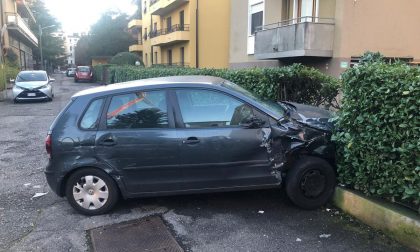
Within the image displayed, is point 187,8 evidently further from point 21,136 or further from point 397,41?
point 21,136

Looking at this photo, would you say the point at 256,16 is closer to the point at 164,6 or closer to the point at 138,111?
the point at 164,6

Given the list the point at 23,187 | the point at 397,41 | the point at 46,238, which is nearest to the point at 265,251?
the point at 46,238

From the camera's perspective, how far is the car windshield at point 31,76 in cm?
1869

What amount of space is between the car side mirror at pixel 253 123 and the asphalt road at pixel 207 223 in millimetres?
1029

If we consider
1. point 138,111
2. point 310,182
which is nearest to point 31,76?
point 138,111

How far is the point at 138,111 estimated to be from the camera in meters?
4.73

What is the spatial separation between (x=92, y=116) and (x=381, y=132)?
125 inches

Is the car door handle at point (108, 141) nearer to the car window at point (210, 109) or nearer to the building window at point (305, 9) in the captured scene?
the car window at point (210, 109)

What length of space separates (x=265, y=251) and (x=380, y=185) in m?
1.42

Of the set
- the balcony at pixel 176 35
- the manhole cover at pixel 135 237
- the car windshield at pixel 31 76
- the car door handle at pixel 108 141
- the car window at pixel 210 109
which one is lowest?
the manhole cover at pixel 135 237

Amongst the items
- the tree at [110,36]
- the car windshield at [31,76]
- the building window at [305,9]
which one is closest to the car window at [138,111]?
the building window at [305,9]

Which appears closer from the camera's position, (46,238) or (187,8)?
(46,238)

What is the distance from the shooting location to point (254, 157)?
4648 millimetres

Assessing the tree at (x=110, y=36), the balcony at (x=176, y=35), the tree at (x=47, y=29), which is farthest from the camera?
the tree at (x=47, y=29)
